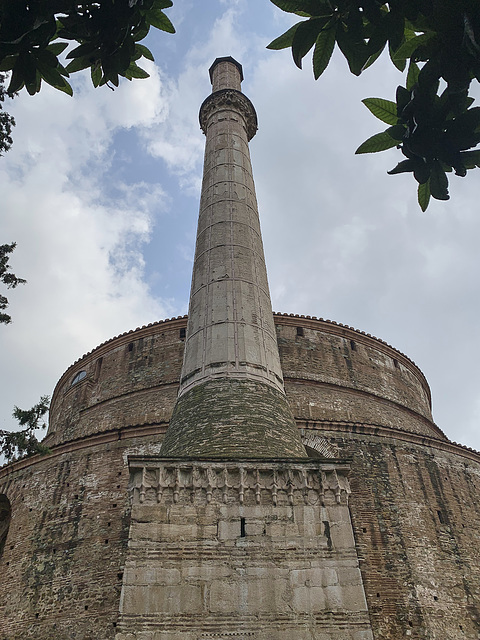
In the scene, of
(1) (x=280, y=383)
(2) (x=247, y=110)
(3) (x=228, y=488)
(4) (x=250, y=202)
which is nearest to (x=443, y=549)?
(1) (x=280, y=383)

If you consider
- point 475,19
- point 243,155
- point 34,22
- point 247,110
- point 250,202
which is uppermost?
point 247,110

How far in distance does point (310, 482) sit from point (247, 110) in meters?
12.4

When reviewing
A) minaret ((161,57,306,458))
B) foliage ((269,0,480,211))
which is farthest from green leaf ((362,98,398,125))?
minaret ((161,57,306,458))

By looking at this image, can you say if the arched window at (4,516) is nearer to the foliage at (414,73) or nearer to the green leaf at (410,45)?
the foliage at (414,73)

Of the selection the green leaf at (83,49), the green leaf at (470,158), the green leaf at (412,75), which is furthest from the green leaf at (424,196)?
the green leaf at (83,49)

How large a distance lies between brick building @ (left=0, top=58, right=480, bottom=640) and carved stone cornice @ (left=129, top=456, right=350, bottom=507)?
21 millimetres

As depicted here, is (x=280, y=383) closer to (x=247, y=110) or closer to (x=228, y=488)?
(x=228, y=488)

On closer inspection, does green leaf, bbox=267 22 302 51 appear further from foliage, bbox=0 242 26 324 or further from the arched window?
the arched window

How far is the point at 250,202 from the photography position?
496 inches

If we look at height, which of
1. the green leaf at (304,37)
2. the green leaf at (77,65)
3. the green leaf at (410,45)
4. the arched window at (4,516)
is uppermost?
the arched window at (4,516)

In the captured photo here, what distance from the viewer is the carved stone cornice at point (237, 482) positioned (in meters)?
6.03

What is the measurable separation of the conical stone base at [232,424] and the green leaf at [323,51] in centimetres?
453

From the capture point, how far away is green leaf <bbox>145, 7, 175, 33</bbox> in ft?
Answer: 10.1

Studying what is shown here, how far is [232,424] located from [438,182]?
5047 mm
